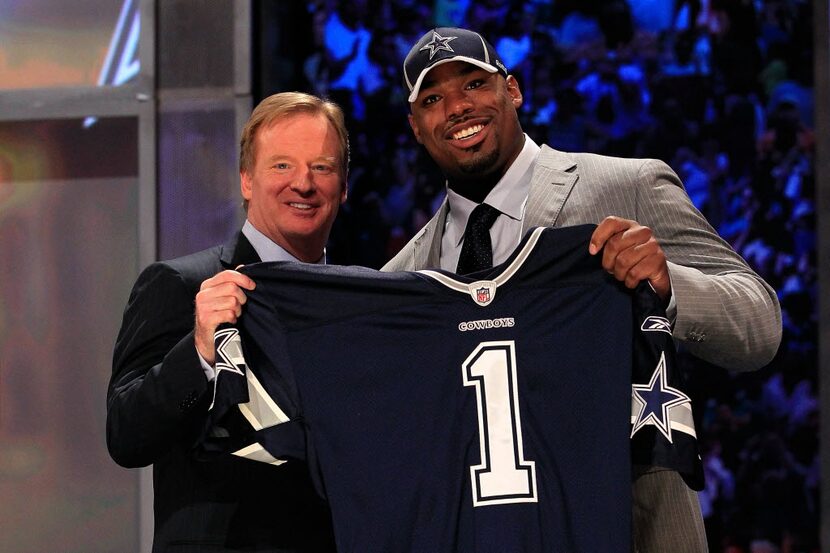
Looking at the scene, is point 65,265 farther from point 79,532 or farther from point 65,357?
point 79,532

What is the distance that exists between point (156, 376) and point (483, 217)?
87 centimetres

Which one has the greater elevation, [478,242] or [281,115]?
[281,115]

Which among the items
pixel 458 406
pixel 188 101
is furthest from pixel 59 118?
pixel 458 406

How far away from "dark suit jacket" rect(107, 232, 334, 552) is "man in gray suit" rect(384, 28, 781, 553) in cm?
66

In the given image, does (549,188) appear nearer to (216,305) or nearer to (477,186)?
(477,186)

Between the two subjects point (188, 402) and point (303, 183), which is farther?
point (303, 183)

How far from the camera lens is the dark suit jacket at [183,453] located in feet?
6.46

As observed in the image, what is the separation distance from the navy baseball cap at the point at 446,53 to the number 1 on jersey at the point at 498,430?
0.76m

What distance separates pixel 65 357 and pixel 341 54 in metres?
2.57

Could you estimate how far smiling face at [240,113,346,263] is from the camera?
2.26 metres

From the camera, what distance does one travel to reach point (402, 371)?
1.94 metres

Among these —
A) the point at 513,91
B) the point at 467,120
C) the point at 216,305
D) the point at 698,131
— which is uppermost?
the point at 698,131

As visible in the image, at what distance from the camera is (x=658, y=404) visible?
6.11 ft

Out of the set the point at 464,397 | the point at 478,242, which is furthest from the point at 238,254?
the point at 464,397
